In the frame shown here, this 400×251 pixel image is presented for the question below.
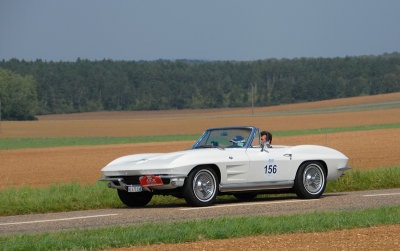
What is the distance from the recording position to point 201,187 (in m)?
12.9

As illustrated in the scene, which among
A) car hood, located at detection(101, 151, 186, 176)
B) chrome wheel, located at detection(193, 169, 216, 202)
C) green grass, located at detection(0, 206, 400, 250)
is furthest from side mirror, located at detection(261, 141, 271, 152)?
green grass, located at detection(0, 206, 400, 250)

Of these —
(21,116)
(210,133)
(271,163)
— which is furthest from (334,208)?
(21,116)

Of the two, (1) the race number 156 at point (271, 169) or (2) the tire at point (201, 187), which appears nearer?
(2) the tire at point (201, 187)

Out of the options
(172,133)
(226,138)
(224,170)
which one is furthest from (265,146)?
(172,133)

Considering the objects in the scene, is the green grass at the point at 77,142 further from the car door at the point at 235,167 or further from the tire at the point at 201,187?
the tire at the point at 201,187

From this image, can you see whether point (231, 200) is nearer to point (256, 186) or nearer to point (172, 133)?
point (256, 186)

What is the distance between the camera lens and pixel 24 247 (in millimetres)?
8125

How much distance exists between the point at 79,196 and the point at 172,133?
198 feet

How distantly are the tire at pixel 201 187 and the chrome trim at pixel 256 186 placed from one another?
0.25 meters

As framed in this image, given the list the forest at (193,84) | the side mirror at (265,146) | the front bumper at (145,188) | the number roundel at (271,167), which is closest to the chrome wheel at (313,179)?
the number roundel at (271,167)

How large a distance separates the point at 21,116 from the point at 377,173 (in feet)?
365

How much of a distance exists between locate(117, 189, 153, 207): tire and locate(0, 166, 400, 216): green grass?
55 centimetres

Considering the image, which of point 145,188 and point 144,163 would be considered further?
point 144,163

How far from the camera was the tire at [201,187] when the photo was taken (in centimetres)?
1266
